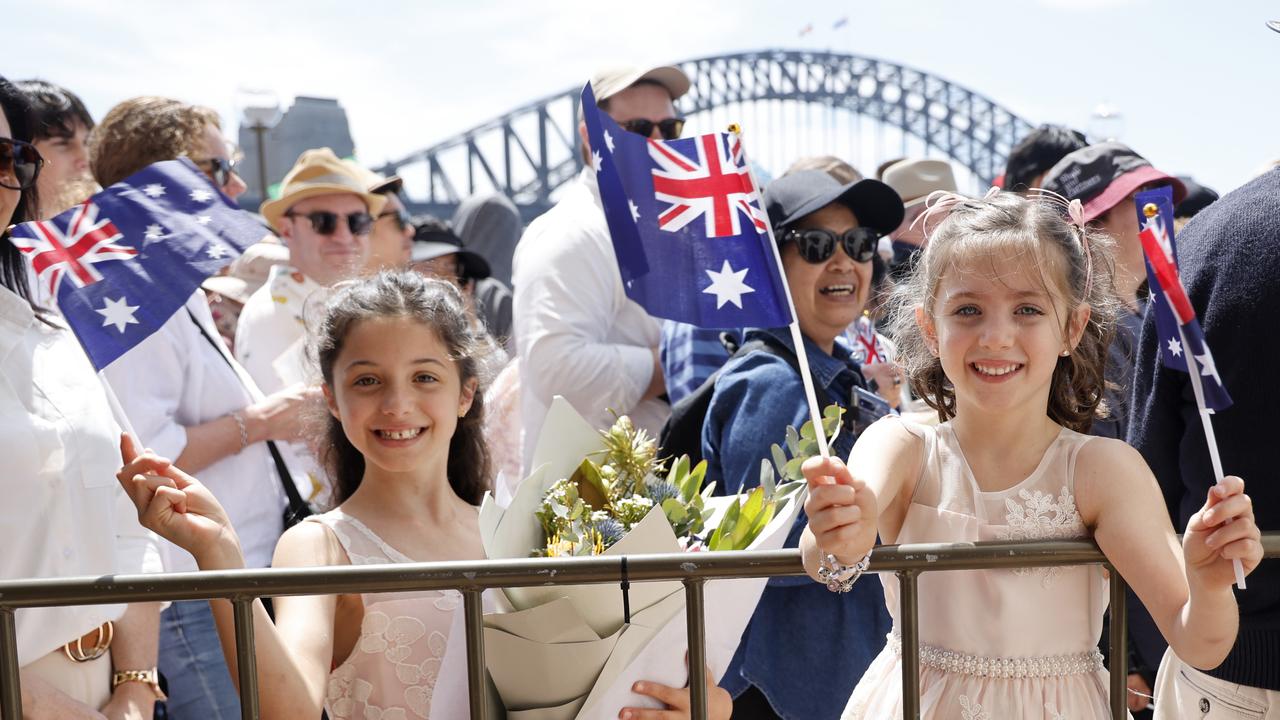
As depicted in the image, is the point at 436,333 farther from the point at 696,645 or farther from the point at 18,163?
the point at 696,645

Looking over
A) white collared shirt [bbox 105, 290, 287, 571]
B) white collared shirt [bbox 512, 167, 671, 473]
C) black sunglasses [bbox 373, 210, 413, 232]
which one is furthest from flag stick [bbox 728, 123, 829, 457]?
black sunglasses [bbox 373, 210, 413, 232]

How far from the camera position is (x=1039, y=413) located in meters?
2.07

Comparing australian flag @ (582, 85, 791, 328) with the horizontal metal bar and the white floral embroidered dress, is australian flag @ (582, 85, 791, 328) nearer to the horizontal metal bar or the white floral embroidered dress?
the horizontal metal bar

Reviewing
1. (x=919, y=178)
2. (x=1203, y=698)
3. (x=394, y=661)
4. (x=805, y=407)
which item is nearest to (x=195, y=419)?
(x=394, y=661)

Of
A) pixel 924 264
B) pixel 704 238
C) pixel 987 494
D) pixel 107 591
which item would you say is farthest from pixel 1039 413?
pixel 107 591

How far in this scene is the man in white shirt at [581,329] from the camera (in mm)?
3572

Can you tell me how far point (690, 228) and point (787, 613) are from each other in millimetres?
1129

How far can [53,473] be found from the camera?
2.22 m

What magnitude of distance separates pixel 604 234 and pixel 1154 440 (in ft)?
5.79

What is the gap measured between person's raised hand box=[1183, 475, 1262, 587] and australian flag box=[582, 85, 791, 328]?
25.7 inches

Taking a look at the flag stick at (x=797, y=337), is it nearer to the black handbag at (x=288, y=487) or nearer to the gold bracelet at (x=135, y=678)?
the gold bracelet at (x=135, y=678)

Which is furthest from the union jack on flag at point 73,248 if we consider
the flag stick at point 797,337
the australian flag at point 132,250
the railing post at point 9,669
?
the flag stick at point 797,337

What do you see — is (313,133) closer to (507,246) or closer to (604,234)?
(507,246)

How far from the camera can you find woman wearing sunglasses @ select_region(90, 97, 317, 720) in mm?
2947
